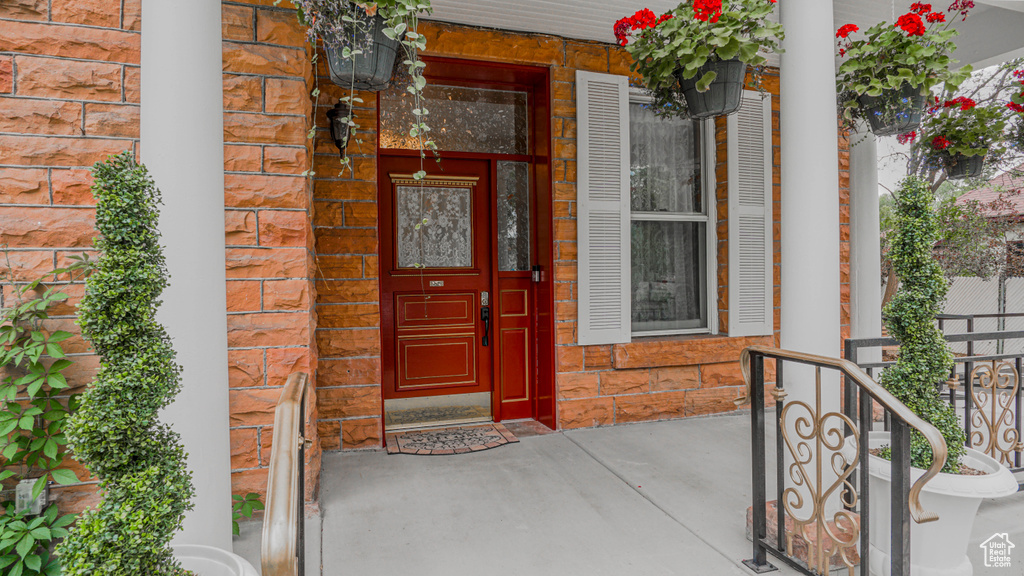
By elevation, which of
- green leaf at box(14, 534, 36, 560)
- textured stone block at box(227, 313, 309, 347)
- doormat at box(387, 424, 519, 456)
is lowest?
doormat at box(387, 424, 519, 456)

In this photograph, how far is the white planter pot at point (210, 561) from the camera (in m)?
1.26

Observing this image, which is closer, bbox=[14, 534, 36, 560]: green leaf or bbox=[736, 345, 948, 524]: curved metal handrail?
bbox=[736, 345, 948, 524]: curved metal handrail

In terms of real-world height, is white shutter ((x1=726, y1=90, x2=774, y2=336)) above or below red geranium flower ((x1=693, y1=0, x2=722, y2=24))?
below

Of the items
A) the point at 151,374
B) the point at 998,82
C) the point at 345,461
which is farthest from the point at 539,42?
the point at 998,82

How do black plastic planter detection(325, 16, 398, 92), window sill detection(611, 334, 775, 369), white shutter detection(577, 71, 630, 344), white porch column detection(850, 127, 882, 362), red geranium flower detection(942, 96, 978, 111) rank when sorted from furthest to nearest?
white porch column detection(850, 127, 882, 362), window sill detection(611, 334, 775, 369), white shutter detection(577, 71, 630, 344), red geranium flower detection(942, 96, 978, 111), black plastic planter detection(325, 16, 398, 92)

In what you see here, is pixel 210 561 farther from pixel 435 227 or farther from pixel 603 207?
pixel 603 207

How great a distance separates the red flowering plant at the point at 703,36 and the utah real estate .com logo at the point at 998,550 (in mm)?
2154

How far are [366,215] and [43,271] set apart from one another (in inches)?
63.7

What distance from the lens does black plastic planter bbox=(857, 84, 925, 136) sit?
2463mm

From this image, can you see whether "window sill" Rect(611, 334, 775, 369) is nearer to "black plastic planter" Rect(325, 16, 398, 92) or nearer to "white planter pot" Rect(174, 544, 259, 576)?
"black plastic planter" Rect(325, 16, 398, 92)

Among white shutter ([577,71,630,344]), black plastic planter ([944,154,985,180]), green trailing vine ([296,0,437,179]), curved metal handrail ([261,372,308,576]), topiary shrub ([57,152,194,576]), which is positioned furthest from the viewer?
white shutter ([577,71,630,344])

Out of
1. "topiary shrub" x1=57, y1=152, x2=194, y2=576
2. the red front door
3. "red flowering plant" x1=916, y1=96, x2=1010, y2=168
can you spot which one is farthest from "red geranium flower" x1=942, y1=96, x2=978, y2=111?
"topiary shrub" x1=57, y1=152, x2=194, y2=576

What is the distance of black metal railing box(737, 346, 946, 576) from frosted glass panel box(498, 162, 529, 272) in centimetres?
220

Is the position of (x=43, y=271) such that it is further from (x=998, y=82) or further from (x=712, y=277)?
(x=998, y=82)
